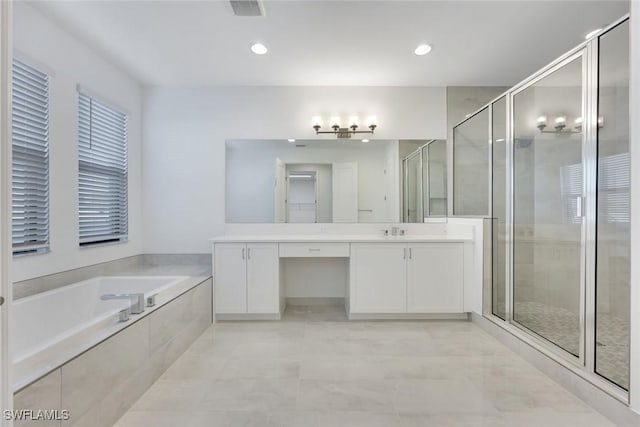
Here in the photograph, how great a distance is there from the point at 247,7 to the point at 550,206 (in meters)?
2.59

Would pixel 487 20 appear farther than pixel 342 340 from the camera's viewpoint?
No

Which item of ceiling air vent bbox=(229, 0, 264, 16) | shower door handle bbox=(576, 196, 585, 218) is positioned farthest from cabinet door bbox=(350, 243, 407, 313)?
ceiling air vent bbox=(229, 0, 264, 16)

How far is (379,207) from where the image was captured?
3635 mm

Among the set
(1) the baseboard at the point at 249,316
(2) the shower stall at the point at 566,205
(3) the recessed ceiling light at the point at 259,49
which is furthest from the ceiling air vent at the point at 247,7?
(1) the baseboard at the point at 249,316

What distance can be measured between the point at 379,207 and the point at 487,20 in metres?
1.95

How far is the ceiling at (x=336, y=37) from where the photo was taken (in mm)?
2260

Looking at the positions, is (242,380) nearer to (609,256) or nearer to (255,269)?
(255,269)

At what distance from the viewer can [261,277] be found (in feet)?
10.2

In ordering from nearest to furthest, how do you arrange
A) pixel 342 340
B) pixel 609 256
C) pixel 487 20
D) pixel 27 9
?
pixel 609 256, pixel 27 9, pixel 487 20, pixel 342 340

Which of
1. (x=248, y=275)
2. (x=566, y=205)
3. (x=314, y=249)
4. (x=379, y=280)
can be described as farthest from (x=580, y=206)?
(x=248, y=275)

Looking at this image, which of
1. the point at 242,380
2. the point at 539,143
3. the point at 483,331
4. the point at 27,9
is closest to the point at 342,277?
the point at 483,331

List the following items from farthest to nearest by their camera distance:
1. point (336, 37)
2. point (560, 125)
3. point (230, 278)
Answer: point (230, 278), point (336, 37), point (560, 125)

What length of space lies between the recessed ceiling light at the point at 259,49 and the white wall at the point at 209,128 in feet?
2.58

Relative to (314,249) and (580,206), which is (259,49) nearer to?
(314,249)
